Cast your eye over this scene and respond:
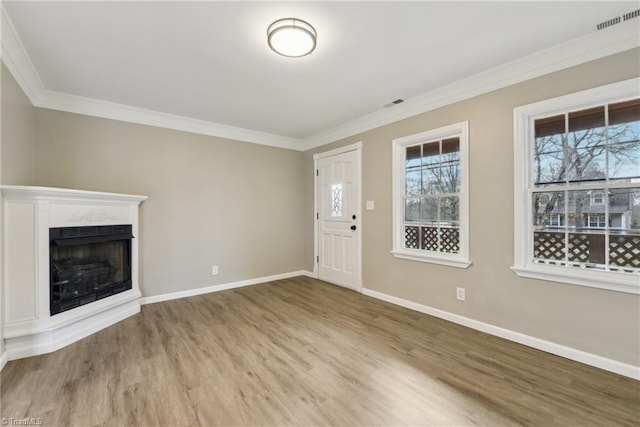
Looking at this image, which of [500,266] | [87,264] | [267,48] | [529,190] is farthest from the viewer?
[87,264]

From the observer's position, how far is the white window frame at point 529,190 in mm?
2004

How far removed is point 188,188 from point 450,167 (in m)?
3.52

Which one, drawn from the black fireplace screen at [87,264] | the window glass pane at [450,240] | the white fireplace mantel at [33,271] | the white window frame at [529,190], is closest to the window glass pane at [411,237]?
the window glass pane at [450,240]

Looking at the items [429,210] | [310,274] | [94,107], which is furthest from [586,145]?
[94,107]

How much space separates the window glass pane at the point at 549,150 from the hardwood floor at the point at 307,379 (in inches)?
61.3

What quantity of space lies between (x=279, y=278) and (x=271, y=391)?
2.98 m

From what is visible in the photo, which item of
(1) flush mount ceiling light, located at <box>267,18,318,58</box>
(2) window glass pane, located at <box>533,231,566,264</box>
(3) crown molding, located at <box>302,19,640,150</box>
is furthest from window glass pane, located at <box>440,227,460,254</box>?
(1) flush mount ceiling light, located at <box>267,18,318,58</box>

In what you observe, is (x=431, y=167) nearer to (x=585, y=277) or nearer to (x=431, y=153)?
(x=431, y=153)

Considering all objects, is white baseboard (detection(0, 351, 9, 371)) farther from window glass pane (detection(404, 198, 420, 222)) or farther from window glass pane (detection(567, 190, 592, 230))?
window glass pane (detection(567, 190, 592, 230))

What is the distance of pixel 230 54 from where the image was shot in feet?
7.57

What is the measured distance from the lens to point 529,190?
246 centimetres

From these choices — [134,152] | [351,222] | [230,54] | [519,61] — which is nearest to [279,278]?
[351,222]

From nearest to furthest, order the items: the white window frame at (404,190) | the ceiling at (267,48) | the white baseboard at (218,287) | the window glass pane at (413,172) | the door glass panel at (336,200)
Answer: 1. the ceiling at (267,48)
2. the white window frame at (404,190)
3. the window glass pane at (413,172)
4. the white baseboard at (218,287)
5. the door glass panel at (336,200)

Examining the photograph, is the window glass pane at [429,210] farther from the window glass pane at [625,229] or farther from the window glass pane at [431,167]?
the window glass pane at [625,229]
